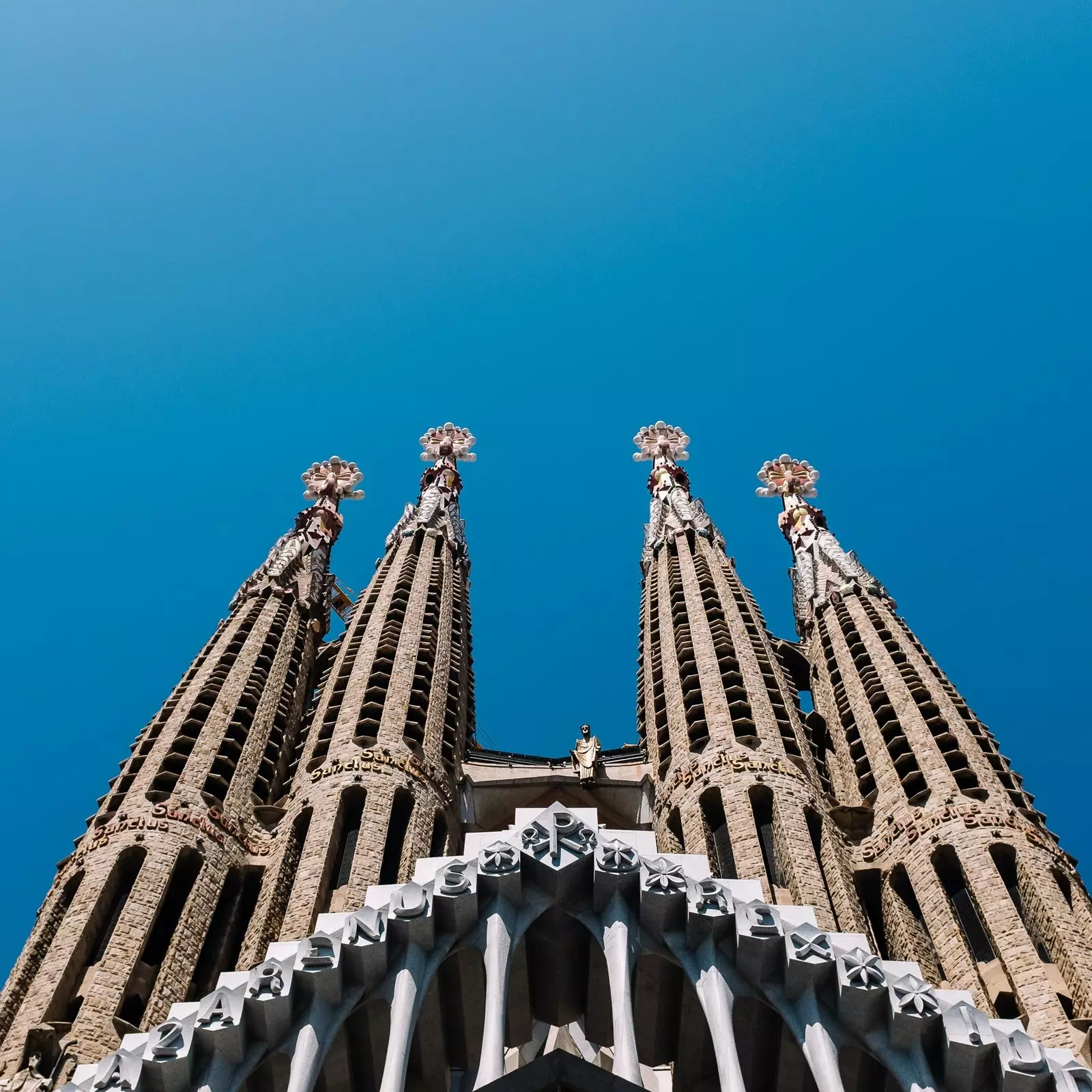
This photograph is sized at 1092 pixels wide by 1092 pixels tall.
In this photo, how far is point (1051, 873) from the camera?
29344 millimetres

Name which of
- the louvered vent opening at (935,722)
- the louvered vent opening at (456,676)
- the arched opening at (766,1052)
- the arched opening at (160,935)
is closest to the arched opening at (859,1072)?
the arched opening at (766,1052)

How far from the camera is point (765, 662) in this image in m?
39.8

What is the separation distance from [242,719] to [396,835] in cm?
521

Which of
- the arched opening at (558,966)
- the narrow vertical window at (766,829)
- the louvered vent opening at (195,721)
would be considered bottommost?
the arched opening at (558,966)

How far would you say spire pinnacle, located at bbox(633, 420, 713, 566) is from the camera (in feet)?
168

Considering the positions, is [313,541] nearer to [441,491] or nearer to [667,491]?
[441,491]

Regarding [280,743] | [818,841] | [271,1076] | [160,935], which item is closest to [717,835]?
[818,841]

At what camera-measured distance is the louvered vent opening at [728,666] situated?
3609cm

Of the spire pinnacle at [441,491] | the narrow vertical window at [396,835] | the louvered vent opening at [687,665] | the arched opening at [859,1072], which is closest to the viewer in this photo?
the arched opening at [859,1072]

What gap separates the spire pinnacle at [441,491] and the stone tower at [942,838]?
1367cm

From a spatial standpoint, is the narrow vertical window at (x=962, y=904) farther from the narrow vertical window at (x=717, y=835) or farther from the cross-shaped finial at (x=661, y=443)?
the cross-shaped finial at (x=661, y=443)

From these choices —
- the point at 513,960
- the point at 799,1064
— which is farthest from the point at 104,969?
the point at 799,1064

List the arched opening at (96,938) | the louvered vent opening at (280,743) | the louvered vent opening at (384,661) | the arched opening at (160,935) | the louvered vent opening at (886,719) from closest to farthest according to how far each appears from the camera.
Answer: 1. the arched opening at (96,938)
2. the arched opening at (160,935)
3. the louvered vent opening at (886,719)
4. the louvered vent opening at (280,743)
5. the louvered vent opening at (384,661)

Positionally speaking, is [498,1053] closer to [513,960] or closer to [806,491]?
[513,960]
